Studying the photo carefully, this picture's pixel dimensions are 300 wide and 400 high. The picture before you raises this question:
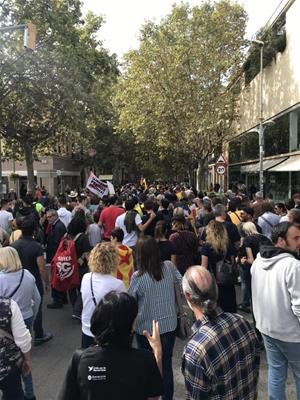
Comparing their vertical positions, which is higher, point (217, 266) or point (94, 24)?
point (94, 24)

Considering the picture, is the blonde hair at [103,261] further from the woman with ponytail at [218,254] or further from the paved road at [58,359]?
the woman with ponytail at [218,254]

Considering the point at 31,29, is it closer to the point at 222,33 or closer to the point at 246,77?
the point at 222,33

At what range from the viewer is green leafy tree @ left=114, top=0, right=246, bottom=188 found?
2458cm

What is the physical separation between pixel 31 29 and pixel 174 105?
50.8 ft

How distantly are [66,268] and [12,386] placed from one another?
3.21m

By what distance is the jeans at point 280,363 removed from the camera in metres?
3.48

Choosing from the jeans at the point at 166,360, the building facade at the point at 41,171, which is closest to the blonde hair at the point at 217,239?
the jeans at the point at 166,360

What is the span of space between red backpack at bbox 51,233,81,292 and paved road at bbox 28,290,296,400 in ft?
1.94

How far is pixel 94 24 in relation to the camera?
74.7 feet

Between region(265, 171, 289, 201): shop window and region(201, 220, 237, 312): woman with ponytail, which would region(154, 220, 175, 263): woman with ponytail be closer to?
region(201, 220, 237, 312): woman with ponytail

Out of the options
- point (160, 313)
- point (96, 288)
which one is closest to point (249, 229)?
point (160, 313)

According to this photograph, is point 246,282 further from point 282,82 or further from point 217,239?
point 282,82

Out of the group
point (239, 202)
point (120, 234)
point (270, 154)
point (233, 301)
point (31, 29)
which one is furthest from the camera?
point (270, 154)

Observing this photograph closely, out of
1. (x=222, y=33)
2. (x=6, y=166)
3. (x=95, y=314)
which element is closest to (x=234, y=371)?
(x=95, y=314)
